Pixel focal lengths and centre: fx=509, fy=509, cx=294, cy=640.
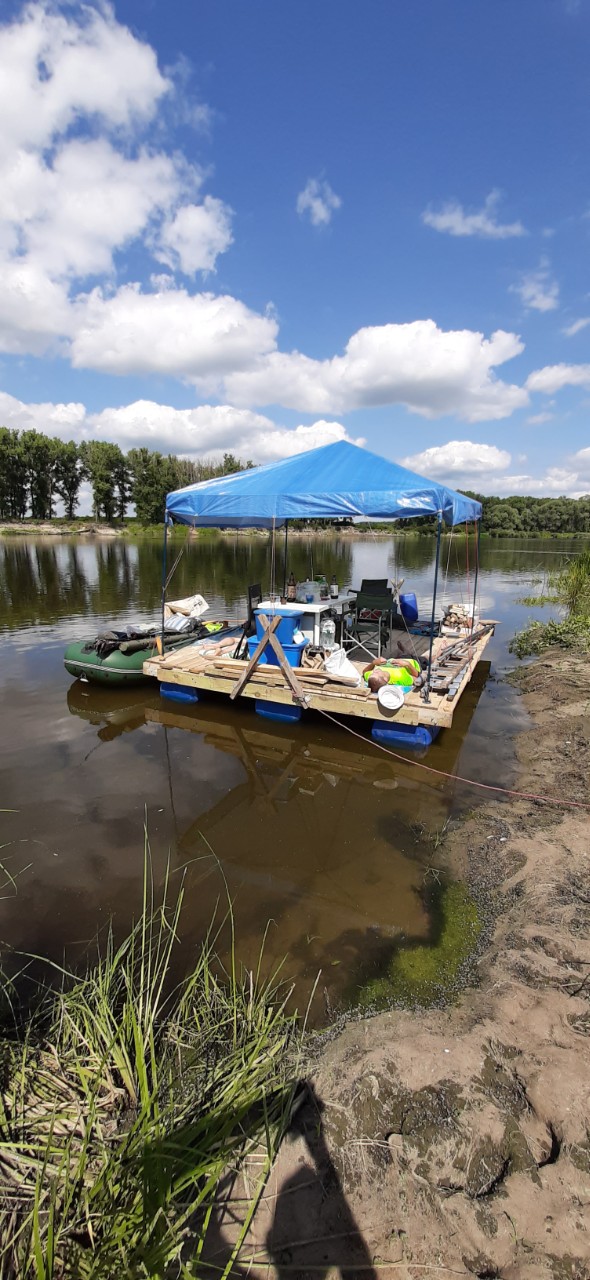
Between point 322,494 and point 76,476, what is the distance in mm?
66776

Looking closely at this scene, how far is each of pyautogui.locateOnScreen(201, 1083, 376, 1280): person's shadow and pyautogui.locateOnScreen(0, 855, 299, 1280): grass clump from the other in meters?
0.12

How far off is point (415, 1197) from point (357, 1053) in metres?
0.69

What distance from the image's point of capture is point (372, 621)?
27.6 feet

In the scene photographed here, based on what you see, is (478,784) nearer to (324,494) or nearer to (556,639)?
(324,494)

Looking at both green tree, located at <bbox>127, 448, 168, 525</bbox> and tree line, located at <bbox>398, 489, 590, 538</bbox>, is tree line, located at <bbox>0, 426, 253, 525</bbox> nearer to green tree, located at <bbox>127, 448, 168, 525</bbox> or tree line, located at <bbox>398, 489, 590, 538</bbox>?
green tree, located at <bbox>127, 448, 168, 525</bbox>

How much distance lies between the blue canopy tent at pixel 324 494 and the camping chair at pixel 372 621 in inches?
56.0

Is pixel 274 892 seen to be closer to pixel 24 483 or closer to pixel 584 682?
pixel 584 682

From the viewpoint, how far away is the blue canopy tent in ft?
21.4

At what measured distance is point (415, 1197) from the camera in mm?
1977

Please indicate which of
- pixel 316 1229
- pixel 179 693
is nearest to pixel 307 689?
pixel 179 693

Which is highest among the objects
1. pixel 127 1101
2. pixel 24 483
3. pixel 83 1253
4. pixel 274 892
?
pixel 24 483

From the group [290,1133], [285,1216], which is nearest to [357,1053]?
[290,1133]

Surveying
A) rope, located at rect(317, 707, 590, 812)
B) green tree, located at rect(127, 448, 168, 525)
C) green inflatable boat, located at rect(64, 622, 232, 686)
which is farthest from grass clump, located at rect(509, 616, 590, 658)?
green tree, located at rect(127, 448, 168, 525)

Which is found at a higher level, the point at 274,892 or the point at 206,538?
the point at 206,538
